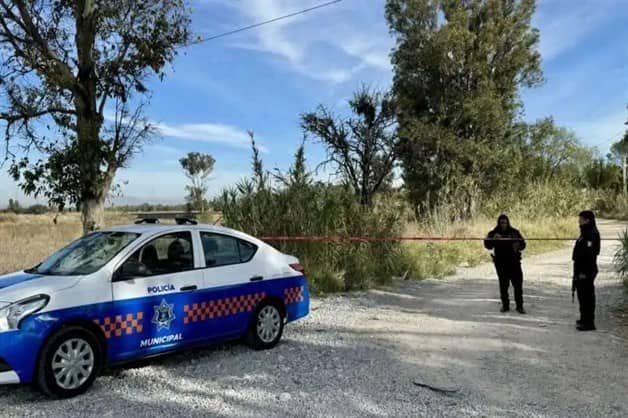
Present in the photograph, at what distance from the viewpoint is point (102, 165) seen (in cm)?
1048

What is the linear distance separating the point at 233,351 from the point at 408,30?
26698 mm

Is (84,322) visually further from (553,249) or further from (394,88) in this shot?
(394,88)

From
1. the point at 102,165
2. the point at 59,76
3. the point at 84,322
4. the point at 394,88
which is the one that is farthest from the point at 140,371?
the point at 394,88

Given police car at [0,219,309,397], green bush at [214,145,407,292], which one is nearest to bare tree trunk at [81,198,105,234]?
green bush at [214,145,407,292]

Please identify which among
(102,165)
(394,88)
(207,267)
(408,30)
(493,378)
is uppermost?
(408,30)

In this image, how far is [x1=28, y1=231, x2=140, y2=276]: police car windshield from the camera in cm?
579

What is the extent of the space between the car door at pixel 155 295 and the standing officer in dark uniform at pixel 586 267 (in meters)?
5.48

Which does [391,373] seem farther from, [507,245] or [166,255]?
[507,245]

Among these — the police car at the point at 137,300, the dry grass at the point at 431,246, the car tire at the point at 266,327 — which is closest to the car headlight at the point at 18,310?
the police car at the point at 137,300

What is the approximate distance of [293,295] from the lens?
7.52 meters

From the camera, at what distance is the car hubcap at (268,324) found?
23.2ft

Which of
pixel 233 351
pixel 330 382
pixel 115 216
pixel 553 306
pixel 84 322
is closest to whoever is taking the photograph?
pixel 84 322

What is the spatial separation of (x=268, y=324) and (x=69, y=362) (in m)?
2.59

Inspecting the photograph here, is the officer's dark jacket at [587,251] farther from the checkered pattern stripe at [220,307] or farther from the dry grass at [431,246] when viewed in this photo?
the dry grass at [431,246]
